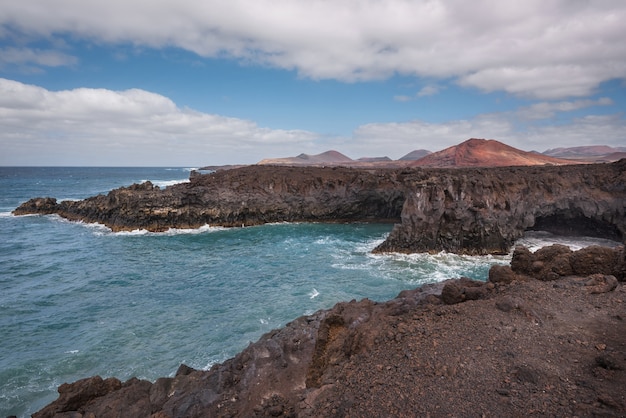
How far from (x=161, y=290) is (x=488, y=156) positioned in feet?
188

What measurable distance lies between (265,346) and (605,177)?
34.4 metres

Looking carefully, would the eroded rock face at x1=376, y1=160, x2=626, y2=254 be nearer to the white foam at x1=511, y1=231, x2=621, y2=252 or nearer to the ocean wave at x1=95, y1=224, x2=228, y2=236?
the white foam at x1=511, y1=231, x2=621, y2=252

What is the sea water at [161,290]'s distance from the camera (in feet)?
41.2

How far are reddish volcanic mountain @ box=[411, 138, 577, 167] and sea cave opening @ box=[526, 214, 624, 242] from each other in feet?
77.5

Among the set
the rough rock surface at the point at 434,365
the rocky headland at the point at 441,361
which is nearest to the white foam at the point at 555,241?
the rocky headland at the point at 441,361

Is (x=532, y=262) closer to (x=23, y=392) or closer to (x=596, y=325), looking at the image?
(x=596, y=325)

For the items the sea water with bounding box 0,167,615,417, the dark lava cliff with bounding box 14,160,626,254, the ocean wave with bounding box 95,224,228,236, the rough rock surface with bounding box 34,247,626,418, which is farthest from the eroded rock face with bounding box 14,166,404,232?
the rough rock surface with bounding box 34,247,626,418

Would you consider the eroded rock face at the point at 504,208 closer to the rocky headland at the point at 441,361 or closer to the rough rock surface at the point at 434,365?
the rocky headland at the point at 441,361

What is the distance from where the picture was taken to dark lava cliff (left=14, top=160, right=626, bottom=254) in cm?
2648

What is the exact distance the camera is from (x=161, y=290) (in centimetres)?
1950

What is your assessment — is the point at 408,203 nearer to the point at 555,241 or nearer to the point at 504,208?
the point at 504,208

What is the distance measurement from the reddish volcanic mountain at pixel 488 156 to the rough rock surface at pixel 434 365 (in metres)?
51.8

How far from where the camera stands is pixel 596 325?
6965mm

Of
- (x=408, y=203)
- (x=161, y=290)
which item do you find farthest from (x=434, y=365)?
(x=408, y=203)
